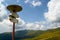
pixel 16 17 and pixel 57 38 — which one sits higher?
pixel 57 38

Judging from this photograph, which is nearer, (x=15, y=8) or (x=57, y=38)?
(x=15, y=8)

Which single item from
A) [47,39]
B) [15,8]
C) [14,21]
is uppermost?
[47,39]

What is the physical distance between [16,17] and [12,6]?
940 millimetres

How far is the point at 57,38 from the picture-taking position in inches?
5773

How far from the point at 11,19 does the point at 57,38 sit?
136199 millimetres

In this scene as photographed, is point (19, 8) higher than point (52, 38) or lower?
lower

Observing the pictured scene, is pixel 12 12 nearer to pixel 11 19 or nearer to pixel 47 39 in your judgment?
pixel 11 19

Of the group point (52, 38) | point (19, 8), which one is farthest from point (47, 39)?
point (19, 8)

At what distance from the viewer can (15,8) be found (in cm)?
1384

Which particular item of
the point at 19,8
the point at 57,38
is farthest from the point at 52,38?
the point at 19,8

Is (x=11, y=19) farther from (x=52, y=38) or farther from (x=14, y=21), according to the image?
(x=52, y=38)

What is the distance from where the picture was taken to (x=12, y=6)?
539 inches

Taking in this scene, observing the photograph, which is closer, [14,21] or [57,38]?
[14,21]

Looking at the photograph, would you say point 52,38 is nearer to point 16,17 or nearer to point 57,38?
point 57,38
